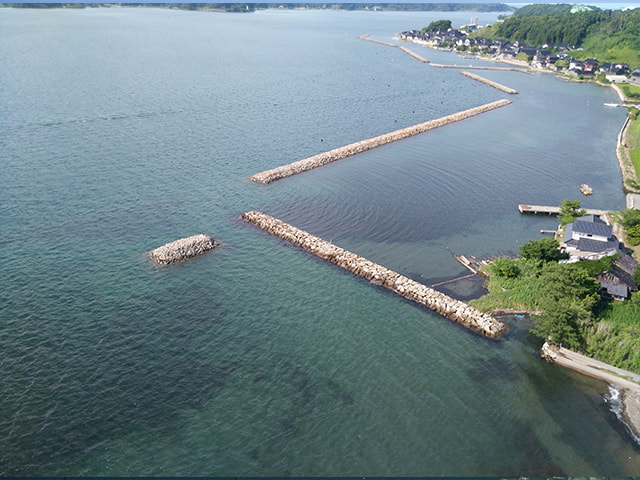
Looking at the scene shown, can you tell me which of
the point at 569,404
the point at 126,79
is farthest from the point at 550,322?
the point at 126,79

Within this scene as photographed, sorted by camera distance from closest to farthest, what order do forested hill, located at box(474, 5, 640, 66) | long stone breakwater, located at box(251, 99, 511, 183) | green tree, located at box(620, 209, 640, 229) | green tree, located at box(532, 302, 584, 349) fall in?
green tree, located at box(532, 302, 584, 349) → green tree, located at box(620, 209, 640, 229) → long stone breakwater, located at box(251, 99, 511, 183) → forested hill, located at box(474, 5, 640, 66)

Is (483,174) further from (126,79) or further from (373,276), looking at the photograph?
(126,79)

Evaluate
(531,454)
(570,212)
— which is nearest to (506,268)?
(570,212)

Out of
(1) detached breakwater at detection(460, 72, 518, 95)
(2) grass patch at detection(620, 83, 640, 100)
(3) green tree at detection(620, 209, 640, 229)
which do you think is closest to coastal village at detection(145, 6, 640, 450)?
(3) green tree at detection(620, 209, 640, 229)

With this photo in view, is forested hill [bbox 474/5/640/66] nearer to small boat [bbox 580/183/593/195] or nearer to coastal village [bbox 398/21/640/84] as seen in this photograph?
coastal village [bbox 398/21/640/84]

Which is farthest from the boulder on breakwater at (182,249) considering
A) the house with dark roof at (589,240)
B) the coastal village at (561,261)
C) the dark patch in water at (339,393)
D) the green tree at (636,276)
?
the green tree at (636,276)

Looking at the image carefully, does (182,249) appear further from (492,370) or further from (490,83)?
(490,83)

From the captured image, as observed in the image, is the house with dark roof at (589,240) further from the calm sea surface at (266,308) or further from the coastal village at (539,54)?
the coastal village at (539,54)
